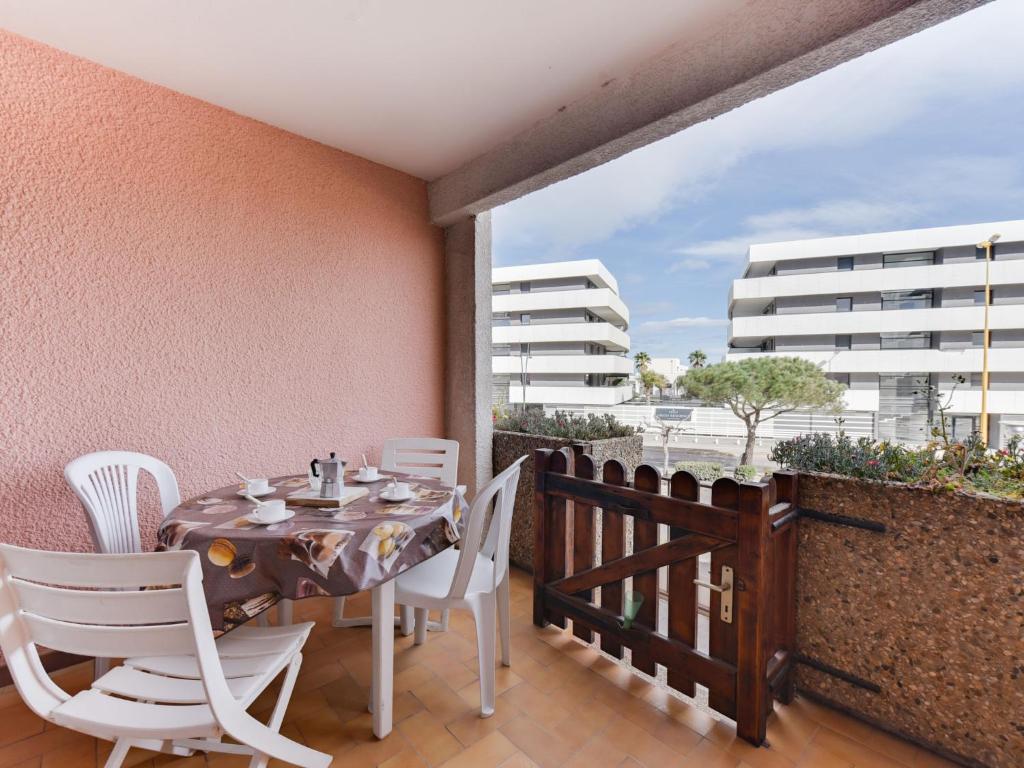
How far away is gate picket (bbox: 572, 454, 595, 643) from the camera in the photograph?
2129 millimetres

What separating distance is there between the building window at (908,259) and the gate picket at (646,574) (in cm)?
185

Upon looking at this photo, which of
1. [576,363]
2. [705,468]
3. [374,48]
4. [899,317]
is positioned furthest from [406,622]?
[576,363]

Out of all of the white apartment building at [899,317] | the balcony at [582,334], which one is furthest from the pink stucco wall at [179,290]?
the balcony at [582,334]

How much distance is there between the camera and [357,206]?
2.92m

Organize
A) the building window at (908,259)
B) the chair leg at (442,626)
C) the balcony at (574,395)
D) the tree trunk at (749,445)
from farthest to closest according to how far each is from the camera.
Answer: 1. the balcony at (574,395)
2. the tree trunk at (749,445)
3. the chair leg at (442,626)
4. the building window at (908,259)

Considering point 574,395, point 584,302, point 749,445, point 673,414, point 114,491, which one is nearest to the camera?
point 114,491

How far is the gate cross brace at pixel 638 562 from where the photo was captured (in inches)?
65.9

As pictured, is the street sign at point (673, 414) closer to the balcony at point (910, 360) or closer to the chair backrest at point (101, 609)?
the balcony at point (910, 360)

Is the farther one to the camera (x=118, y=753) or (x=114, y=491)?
(x=114, y=491)

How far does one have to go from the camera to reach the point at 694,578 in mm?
1721

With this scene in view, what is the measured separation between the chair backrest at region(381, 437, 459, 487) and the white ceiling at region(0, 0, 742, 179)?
192 centimetres

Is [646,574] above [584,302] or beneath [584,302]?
beneath

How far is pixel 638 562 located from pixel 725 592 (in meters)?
0.36

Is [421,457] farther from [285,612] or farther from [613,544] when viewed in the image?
[613,544]
